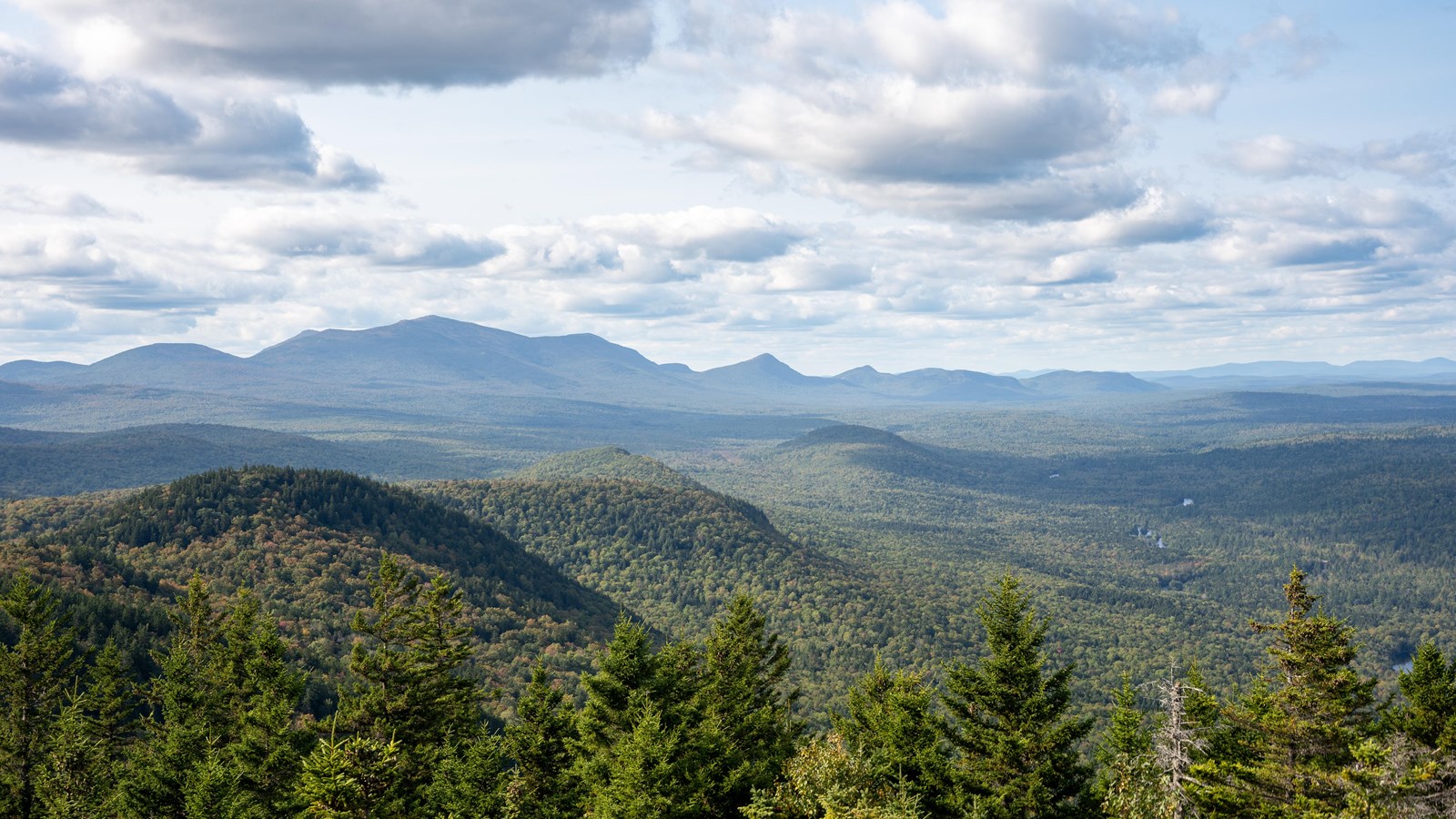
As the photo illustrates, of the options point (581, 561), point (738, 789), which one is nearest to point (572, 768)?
point (738, 789)

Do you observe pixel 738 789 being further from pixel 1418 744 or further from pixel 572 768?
pixel 1418 744

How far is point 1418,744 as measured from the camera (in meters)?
32.0

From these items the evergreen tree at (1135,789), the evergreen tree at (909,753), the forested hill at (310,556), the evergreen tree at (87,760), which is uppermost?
the evergreen tree at (1135,789)

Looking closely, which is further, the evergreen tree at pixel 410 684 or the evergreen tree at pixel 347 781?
the evergreen tree at pixel 410 684

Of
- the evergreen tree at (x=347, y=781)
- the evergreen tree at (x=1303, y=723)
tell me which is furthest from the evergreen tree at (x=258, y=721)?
the evergreen tree at (x=1303, y=723)

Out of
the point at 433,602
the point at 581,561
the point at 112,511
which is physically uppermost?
the point at 433,602

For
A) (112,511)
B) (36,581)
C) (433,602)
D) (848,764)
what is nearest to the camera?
(848,764)

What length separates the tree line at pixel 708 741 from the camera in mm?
28109

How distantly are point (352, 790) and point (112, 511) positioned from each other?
128394 mm

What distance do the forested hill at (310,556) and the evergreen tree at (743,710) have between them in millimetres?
53187

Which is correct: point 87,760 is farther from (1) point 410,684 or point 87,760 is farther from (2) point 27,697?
(1) point 410,684

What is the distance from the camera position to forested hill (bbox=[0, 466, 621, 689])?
310 feet

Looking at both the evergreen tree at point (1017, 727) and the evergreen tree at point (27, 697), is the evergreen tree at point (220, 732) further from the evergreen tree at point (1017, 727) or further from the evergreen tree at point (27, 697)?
the evergreen tree at point (1017, 727)

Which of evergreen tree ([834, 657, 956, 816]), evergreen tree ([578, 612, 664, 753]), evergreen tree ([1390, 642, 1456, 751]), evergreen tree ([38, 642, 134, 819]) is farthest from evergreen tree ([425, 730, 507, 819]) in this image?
evergreen tree ([1390, 642, 1456, 751])
